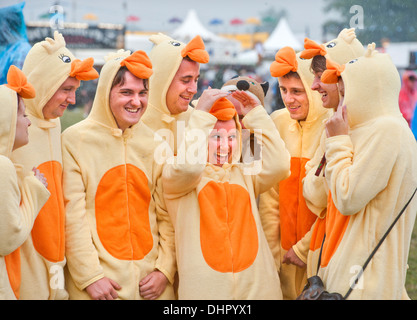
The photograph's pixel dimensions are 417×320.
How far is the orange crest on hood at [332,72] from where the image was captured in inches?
118

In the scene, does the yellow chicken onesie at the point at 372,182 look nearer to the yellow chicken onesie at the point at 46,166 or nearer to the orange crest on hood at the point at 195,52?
the orange crest on hood at the point at 195,52

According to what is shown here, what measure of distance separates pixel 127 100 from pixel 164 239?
86 centimetres

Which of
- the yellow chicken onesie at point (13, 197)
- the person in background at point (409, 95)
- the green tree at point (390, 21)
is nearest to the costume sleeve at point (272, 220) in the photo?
the yellow chicken onesie at point (13, 197)

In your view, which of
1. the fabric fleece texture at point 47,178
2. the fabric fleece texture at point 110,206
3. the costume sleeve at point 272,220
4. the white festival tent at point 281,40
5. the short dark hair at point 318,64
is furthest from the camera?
the white festival tent at point 281,40

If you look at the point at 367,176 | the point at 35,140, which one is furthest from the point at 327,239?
the point at 35,140

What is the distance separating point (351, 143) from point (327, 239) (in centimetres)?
55

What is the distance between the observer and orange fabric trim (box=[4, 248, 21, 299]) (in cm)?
273

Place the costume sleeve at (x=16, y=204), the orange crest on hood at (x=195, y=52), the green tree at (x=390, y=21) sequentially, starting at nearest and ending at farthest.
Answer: the costume sleeve at (x=16, y=204), the orange crest on hood at (x=195, y=52), the green tree at (x=390, y=21)

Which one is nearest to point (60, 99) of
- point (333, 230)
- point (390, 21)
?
point (333, 230)

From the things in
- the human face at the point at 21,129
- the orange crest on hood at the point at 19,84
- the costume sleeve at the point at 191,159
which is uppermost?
the orange crest on hood at the point at 19,84

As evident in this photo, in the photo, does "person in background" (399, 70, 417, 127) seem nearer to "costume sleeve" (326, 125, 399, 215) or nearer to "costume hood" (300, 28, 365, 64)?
"costume hood" (300, 28, 365, 64)

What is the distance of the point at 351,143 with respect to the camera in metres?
2.86

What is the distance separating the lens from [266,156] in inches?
128

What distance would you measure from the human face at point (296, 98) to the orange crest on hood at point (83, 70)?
127 cm
